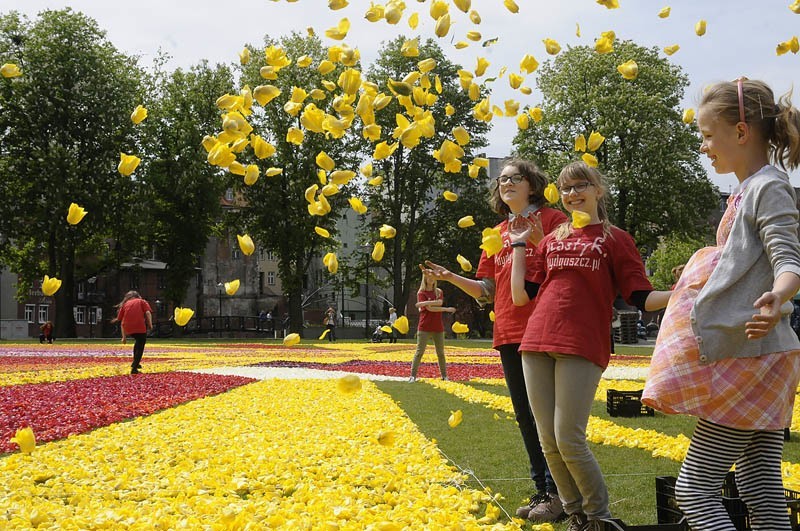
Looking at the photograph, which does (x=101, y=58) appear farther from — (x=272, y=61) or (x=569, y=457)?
(x=569, y=457)

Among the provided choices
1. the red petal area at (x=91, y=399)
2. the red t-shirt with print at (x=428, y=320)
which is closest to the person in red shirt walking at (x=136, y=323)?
the red petal area at (x=91, y=399)

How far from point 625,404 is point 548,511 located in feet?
16.1

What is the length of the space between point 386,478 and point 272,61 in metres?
3.08

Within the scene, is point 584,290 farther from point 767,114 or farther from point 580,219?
point 767,114

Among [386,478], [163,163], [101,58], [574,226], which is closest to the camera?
[574,226]

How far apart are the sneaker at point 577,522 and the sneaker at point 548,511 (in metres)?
0.45

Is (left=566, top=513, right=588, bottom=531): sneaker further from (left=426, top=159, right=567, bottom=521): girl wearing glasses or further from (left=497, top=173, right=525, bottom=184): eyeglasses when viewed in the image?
(left=497, top=173, right=525, bottom=184): eyeglasses

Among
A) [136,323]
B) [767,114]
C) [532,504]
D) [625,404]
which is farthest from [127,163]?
[136,323]

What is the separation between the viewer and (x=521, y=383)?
459cm

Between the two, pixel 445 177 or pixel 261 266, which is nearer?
pixel 445 177

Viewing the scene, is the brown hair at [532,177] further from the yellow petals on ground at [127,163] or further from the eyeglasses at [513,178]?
the yellow petals on ground at [127,163]

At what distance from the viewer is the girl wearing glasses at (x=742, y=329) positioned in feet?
9.22

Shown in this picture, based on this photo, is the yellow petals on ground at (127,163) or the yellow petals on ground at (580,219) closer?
the yellow petals on ground at (580,219)

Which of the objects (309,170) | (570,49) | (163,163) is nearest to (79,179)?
(163,163)
